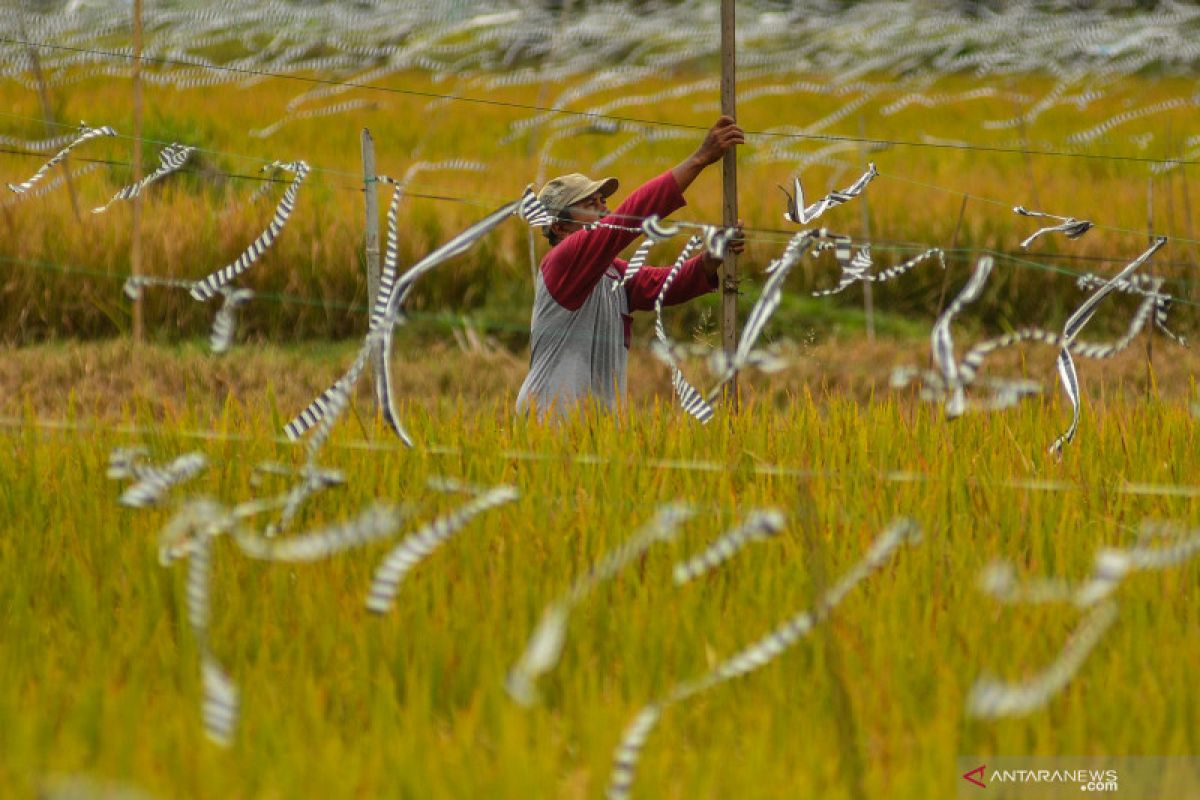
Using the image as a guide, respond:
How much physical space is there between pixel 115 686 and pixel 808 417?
4.72 ft

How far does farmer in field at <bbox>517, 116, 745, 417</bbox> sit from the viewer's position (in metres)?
3.14

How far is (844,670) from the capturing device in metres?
1.79

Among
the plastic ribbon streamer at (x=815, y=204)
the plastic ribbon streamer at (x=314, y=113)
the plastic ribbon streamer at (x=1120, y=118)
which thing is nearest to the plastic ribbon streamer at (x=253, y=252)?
the plastic ribbon streamer at (x=815, y=204)

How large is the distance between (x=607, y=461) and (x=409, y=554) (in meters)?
0.58

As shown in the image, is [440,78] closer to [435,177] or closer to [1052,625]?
[435,177]

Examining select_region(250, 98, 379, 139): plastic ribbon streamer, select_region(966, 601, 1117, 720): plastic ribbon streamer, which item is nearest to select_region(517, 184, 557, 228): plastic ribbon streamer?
select_region(966, 601, 1117, 720): plastic ribbon streamer

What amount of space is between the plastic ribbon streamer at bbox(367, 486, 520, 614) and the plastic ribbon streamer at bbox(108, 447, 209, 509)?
0.97 ft

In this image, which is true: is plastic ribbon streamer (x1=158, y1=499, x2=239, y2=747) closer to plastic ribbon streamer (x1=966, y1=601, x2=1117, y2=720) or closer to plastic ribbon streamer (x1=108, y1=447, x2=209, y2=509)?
plastic ribbon streamer (x1=108, y1=447, x2=209, y2=509)

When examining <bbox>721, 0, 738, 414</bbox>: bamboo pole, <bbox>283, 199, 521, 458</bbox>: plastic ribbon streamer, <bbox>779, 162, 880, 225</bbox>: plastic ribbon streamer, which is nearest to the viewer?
<bbox>283, 199, 521, 458</bbox>: plastic ribbon streamer

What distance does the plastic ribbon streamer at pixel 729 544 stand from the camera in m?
1.86

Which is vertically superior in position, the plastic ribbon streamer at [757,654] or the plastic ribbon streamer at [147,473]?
the plastic ribbon streamer at [147,473]

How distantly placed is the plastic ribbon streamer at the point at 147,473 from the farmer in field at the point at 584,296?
2.84 ft

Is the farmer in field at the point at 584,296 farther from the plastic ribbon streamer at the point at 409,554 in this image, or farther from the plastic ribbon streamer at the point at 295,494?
the plastic ribbon streamer at the point at 409,554

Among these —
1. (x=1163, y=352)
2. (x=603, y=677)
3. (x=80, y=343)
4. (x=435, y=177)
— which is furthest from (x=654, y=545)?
(x=435, y=177)
